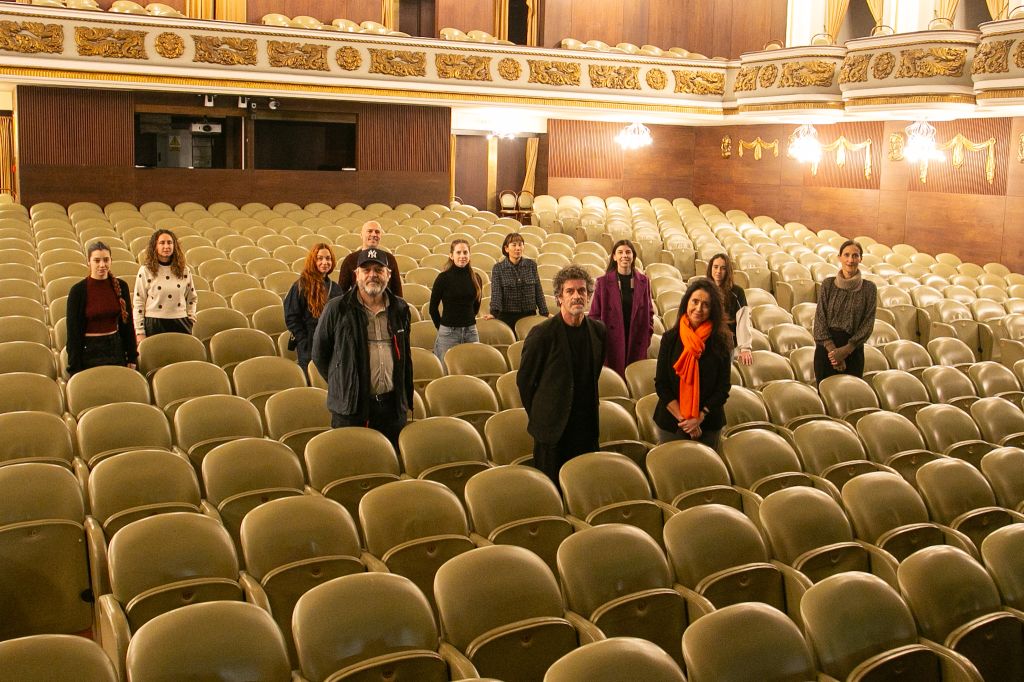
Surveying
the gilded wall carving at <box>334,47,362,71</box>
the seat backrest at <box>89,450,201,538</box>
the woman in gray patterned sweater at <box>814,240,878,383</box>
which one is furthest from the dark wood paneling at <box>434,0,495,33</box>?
the seat backrest at <box>89,450,201,538</box>

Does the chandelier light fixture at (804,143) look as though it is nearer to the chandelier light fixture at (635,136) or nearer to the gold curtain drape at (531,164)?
the chandelier light fixture at (635,136)

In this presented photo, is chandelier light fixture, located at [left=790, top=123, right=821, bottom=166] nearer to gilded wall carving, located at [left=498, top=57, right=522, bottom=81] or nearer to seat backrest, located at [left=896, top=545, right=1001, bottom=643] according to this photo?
gilded wall carving, located at [left=498, top=57, right=522, bottom=81]

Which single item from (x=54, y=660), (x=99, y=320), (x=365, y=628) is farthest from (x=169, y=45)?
(x=54, y=660)

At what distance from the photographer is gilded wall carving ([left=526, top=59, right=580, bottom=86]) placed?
48.6ft

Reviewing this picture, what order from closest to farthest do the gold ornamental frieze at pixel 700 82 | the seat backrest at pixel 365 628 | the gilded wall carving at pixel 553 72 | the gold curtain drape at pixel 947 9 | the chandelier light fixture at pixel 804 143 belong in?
the seat backrest at pixel 365 628 → the gold curtain drape at pixel 947 9 → the gilded wall carving at pixel 553 72 → the chandelier light fixture at pixel 804 143 → the gold ornamental frieze at pixel 700 82

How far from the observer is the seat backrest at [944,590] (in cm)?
347

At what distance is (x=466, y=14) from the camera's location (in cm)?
1689

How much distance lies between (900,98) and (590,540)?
1068cm

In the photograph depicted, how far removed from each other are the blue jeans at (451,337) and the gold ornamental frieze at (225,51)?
7.98 m

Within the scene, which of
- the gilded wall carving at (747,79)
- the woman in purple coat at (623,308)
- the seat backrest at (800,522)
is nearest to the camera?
the seat backrest at (800,522)

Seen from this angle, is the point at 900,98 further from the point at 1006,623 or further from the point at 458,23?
the point at 1006,623

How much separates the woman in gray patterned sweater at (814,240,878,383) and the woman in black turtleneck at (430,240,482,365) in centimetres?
231

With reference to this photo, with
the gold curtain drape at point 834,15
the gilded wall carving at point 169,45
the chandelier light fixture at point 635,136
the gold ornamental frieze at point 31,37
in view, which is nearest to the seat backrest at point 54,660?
the gold ornamental frieze at point 31,37

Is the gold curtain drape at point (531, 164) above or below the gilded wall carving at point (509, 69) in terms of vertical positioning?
below
